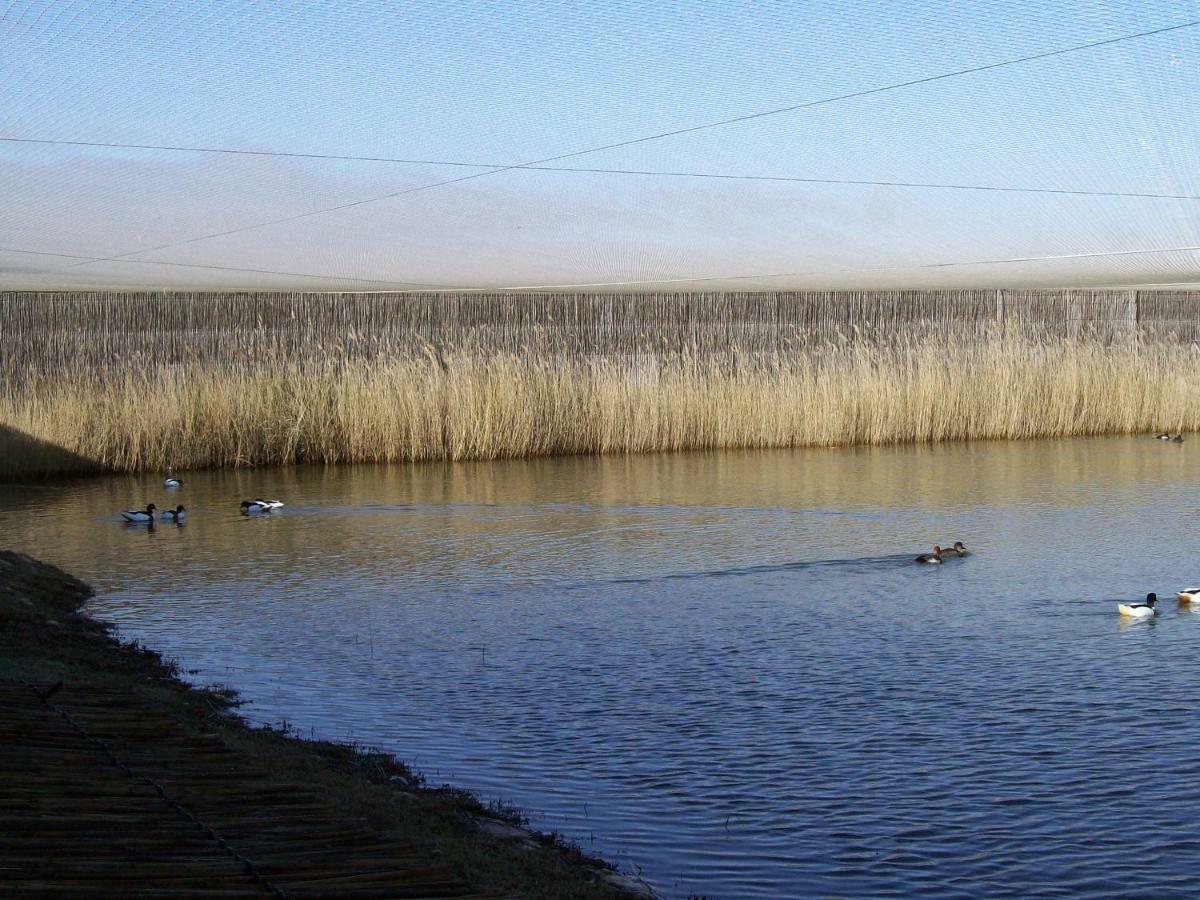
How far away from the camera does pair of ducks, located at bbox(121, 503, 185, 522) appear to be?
11305 mm

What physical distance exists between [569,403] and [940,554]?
8.73m

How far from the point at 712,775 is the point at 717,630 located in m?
2.23

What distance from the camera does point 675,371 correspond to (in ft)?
56.2

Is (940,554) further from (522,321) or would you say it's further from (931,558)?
(522,321)

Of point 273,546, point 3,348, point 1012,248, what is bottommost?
point 273,546

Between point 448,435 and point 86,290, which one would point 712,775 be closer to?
point 448,435

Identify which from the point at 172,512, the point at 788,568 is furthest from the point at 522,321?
the point at 788,568

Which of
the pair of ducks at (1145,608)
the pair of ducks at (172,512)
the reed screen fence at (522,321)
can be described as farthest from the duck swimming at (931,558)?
the reed screen fence at (522,321)

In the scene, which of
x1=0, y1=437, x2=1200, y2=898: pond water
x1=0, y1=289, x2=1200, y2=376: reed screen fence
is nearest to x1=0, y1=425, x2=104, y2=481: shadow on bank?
x1=0, y1=289, x2=1200, y2=376: reed screen fence

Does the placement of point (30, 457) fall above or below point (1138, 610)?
below

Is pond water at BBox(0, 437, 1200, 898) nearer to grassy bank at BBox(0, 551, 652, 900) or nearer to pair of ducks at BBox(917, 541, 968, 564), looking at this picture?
pair of ducks at BBox(917, 541, 968, 564)

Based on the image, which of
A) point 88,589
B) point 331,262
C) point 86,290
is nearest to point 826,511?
point 88,589

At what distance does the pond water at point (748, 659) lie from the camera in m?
4.02

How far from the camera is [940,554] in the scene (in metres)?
8.55
